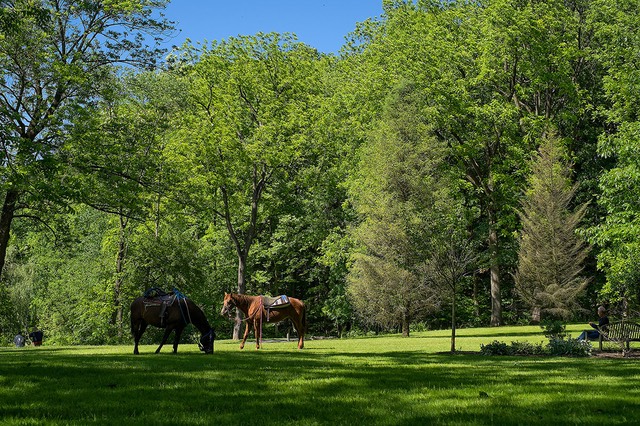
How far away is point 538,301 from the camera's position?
138 feet

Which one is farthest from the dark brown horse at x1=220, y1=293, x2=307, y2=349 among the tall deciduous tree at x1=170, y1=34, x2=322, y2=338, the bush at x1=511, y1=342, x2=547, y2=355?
the tall deciduous tree at x1=170, y1=34, x2=322, y2=338

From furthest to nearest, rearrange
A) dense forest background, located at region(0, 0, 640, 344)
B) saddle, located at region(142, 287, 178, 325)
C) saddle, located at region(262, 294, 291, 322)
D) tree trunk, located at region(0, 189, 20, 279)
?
dense forest background, located at region(0, 0, 640, 344) → tree trunk, located at region(0, 189, 20, 279) → saddle, located at region(262, 294, 291, 322) → saddle, located at region(142, 287, 178, 325)

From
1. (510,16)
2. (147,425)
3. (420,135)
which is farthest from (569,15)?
(147,425)

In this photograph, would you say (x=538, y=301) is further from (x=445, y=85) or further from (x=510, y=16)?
(x=510, y=16)

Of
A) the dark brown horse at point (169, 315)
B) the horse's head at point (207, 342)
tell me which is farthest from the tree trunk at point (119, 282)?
the horse's head at point (207, 342)

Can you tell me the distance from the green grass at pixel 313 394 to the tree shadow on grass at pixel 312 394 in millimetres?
15

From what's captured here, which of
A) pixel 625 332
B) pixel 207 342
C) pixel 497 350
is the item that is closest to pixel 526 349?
pixel 497 350

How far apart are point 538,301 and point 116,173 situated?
29.4m

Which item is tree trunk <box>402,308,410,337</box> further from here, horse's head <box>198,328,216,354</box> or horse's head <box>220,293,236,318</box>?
horse's head <box>198,328,216,354</box>

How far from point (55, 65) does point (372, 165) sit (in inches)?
802

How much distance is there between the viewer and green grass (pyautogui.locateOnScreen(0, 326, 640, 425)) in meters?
7.30

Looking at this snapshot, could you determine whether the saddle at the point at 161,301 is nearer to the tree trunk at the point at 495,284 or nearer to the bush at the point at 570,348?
the bush at the point at 570,348

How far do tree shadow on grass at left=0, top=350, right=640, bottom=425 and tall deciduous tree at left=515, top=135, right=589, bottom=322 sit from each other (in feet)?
94.3

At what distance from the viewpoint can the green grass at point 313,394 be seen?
730 cm
